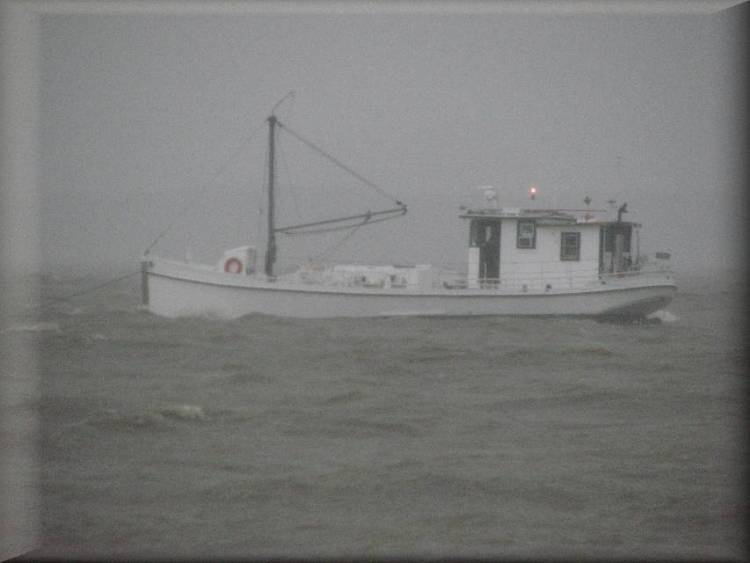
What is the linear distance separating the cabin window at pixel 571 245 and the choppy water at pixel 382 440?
3.95 feet

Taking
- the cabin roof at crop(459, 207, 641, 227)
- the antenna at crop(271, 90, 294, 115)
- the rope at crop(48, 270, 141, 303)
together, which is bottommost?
the rope at crop(48, 270, 141, 303)

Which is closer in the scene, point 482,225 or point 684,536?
point 684,536

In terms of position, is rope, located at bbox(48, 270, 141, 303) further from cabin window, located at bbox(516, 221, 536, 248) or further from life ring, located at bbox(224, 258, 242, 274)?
cabin window, located at bbox(516, 221, 536, 248)

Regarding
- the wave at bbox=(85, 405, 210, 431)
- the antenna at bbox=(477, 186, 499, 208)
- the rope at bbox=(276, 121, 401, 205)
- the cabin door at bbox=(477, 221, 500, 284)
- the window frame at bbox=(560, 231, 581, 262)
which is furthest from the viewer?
the window frame at bbox=(560, 231, 581, 262)

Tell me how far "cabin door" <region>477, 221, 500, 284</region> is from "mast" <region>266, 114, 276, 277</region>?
1.12 meters

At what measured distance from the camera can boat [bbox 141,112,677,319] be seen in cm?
408

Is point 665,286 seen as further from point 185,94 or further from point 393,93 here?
point 185,94

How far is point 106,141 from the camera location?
3744 millimetres

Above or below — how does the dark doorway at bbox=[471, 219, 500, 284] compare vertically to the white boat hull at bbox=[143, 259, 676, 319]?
above

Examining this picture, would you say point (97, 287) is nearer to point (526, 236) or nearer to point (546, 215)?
point (546, 215)

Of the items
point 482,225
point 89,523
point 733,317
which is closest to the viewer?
point 89,523

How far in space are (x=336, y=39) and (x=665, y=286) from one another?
84.6 inches

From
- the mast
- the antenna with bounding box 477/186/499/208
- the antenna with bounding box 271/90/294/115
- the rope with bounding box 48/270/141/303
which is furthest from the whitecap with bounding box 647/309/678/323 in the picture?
the rope with bounding box 48/270/141/303

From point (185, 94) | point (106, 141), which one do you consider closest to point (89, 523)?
point (106, 141)
